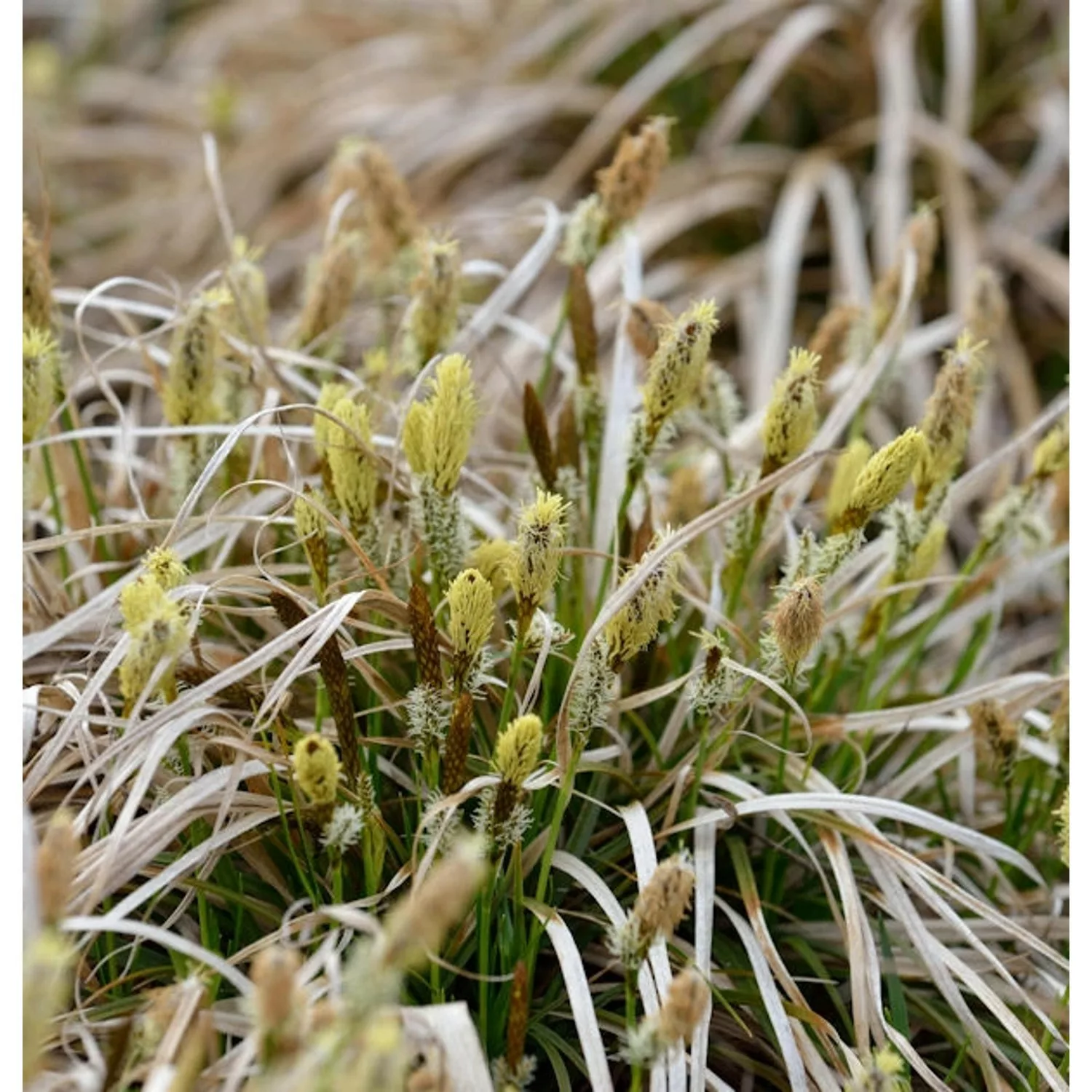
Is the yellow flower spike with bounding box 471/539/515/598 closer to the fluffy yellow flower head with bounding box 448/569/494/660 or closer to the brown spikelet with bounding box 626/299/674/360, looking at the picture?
the fluffy yellow flower head with bounding box 448/569/494/660

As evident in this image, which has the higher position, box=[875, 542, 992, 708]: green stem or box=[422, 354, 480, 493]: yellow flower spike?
box=[422, 354, 480, 493]: yellow flower spike

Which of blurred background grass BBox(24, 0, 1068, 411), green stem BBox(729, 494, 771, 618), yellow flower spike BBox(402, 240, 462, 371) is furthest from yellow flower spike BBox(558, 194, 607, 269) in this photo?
blurred background grass BBox(24, 0, 1068, 411)

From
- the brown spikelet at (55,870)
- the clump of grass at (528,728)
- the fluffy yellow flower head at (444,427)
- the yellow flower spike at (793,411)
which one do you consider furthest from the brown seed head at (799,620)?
the brown spikelet at (55,870)

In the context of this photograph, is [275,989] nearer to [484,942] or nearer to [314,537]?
[484,942]

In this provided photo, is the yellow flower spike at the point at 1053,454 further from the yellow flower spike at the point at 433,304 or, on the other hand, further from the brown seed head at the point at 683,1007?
the brown seed head at the point at 683,1007

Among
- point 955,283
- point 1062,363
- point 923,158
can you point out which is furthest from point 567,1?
point 1062,363

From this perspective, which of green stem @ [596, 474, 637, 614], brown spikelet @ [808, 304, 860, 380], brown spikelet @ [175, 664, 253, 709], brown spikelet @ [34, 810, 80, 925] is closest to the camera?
brown spikelet @ [34, 810, 80, 925]

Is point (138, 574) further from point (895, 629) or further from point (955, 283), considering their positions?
point (955, 283)
